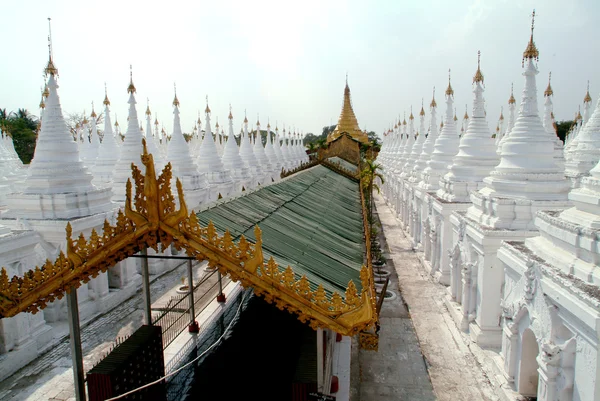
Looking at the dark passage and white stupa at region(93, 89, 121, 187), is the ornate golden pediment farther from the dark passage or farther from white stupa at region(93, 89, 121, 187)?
white stupa at region(93, 89, 121, 187)

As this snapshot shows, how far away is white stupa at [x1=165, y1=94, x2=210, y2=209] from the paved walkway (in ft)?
33.8

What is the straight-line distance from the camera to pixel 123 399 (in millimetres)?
6242

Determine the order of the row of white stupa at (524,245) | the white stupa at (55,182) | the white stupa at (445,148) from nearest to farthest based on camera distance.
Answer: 1. the row of white stupa at (524,245)
2. the white stupa at (55,182)
3. the white stupa at (445,148)

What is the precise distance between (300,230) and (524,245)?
5.28 meters

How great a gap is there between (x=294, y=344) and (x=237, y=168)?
2217 centimetres

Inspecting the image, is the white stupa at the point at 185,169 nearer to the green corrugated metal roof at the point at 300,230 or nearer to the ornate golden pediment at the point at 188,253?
the green corrugated metal roof at the point at 300,230

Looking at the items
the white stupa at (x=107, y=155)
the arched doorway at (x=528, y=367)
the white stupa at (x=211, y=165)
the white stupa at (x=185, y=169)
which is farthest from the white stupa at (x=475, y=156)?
the white stupa at (x=107, y=155)

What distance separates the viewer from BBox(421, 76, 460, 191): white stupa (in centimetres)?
2064

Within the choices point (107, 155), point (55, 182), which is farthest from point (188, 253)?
point (107, 155)

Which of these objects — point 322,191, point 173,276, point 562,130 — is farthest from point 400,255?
point 562,130

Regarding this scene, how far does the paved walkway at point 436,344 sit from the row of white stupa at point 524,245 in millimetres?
455

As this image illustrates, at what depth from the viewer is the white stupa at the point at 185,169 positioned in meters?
22.0

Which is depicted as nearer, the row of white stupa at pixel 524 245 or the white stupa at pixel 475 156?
the row of white stupa at pixel 524 245

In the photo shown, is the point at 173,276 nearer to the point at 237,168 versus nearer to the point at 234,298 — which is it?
the point at 234,298
